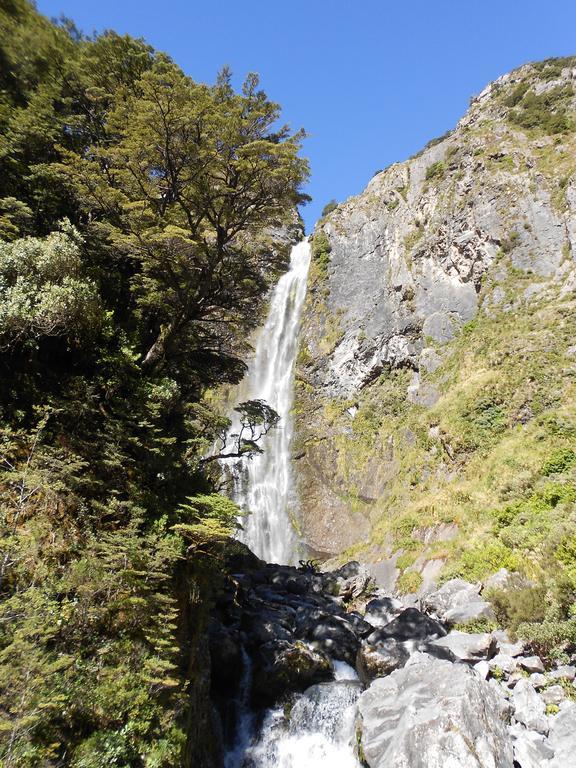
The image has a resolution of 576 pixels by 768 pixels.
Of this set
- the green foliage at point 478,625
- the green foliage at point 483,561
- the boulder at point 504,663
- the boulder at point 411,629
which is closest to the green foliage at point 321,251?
the green foliage at point 483,561

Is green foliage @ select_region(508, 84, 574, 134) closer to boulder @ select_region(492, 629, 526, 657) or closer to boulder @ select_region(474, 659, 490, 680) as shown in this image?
boulder @ select_region(492, 629, 526, 657)

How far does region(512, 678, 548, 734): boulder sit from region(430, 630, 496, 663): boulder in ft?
4.04

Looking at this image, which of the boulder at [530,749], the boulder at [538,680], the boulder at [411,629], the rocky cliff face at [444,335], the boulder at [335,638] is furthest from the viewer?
the rocky cliff face at [444,335]

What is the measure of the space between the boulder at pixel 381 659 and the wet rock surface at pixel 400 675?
0.07ft

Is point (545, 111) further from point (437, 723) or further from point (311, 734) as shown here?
point (311, 734)

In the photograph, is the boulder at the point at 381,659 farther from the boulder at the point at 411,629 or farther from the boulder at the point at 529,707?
Answer: the boulder at the point at 529,707

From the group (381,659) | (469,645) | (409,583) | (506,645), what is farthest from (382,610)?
(506,645)

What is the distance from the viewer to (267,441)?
30.6m

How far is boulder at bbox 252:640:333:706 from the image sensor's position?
8.95 m

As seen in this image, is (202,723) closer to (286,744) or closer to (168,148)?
(286,744)

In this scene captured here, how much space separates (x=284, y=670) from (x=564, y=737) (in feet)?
18.2

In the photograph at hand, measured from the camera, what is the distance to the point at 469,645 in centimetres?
798

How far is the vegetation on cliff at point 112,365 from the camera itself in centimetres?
430

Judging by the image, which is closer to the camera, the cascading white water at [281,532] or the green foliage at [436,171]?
the cascading white water at [281,532]
